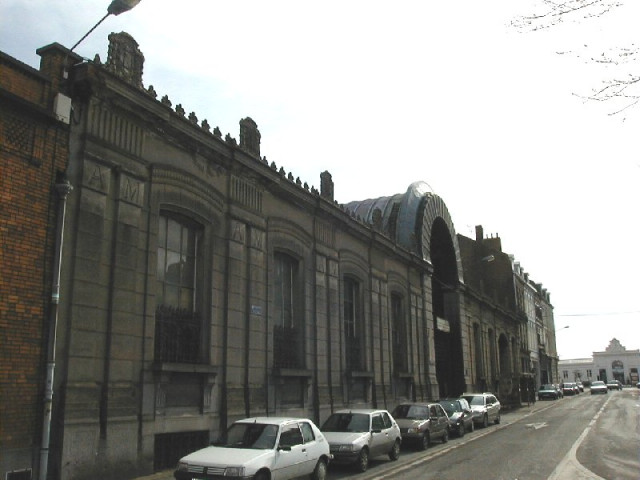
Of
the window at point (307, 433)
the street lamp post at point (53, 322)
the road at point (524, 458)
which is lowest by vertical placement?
the road at point (524, 458)

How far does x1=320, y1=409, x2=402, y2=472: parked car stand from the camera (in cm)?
1508

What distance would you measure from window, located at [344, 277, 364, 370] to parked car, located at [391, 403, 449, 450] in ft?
9.83

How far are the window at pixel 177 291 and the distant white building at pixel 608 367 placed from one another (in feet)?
459

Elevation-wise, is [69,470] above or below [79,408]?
below

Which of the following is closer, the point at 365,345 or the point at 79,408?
the point at 79,408

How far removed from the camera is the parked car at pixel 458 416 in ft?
80.8

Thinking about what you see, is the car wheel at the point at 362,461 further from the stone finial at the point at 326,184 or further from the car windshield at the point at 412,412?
the stone finial at the point at 326,184

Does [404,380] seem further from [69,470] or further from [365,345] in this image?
[69,470]

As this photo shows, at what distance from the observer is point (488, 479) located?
1347cm

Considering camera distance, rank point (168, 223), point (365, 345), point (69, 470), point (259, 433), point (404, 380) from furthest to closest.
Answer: point (404, 380) < point (365, 345) < point (168, 223) < point (259, 433) < point (69, 470)

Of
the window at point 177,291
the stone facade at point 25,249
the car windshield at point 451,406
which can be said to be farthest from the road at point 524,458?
the stone facade at point 25,249

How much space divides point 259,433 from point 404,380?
1765cm

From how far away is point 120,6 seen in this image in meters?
10.8

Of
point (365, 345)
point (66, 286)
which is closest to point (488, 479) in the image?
point (66, 286)
